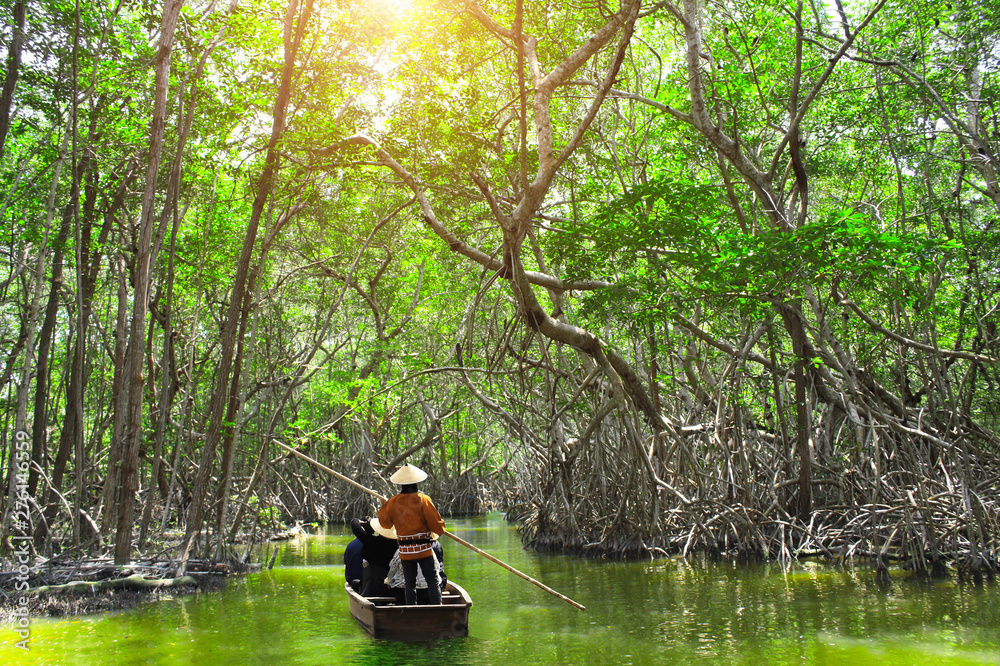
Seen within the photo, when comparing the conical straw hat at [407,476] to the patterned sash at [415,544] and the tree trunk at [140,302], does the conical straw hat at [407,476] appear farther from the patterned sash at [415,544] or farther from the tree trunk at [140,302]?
the tree trunk at [140,302]

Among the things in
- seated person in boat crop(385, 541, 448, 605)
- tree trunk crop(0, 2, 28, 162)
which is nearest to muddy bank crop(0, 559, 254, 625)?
seated person in boat crop(385, 541, 448, 605)

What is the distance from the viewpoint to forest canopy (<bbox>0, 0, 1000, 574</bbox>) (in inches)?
260

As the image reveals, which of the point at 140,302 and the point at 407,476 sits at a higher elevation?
the point at 140,302

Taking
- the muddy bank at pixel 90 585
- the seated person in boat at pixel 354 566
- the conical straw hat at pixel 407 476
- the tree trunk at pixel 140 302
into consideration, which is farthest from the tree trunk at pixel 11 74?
the seated person in boat at pixel 354 566

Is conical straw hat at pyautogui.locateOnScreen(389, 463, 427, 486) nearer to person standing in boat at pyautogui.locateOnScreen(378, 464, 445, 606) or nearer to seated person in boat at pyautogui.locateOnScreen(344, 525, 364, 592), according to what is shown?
person standing in boat at pyautogui.locateOnScreen(378, 464, 445, 606)

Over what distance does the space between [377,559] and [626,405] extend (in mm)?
3625

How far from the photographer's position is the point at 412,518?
526cm

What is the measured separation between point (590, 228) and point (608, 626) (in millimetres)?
3730

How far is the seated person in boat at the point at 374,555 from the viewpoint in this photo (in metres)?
5.95

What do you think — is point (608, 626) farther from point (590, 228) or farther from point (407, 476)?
point (590, 228)

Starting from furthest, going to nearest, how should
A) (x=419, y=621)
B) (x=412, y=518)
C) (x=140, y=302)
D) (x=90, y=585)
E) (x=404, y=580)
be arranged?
1. (x=140, y=302)
2. (x=90, y=585)
3. (x=404, y=580)
4. (x=412, y=518)
5. (x=419, y=621)

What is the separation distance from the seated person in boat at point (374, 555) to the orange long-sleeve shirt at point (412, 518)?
0.65m

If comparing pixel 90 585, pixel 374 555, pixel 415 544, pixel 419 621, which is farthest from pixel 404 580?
pixel 90 585

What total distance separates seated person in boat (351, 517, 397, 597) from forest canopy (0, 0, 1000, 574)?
2.13 m
